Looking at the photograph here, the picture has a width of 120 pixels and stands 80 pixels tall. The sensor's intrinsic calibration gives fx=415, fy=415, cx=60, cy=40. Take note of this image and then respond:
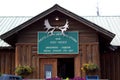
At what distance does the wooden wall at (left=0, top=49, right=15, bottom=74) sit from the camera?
23094 mm

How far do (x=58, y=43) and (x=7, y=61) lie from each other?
4.09m

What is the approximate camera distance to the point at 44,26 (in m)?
20.7

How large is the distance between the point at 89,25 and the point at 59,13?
1.71 metres

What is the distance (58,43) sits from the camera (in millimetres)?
20438

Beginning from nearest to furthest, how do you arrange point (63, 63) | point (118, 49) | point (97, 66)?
point (97, 66) < point (118, 49) < point (63, 63)

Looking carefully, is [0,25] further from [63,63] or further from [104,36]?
[104,36]

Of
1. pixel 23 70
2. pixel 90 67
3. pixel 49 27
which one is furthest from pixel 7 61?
pixel 90 67

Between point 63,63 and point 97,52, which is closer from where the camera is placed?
point 97,52

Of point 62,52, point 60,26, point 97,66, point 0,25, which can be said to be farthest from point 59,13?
point 0,25

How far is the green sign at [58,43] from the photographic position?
20344mm

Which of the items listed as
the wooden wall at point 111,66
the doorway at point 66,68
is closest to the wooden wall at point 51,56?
the wooden wall at point 111,66

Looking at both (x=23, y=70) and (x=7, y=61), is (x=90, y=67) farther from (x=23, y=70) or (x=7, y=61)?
(x=7, y=61)

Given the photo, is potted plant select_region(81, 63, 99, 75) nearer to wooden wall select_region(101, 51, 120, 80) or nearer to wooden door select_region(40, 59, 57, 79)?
wooden door select_region(40, 59, 57, 79)

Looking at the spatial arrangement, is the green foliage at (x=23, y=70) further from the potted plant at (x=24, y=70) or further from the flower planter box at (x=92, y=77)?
the flower planter box at (x=92, y=77)
